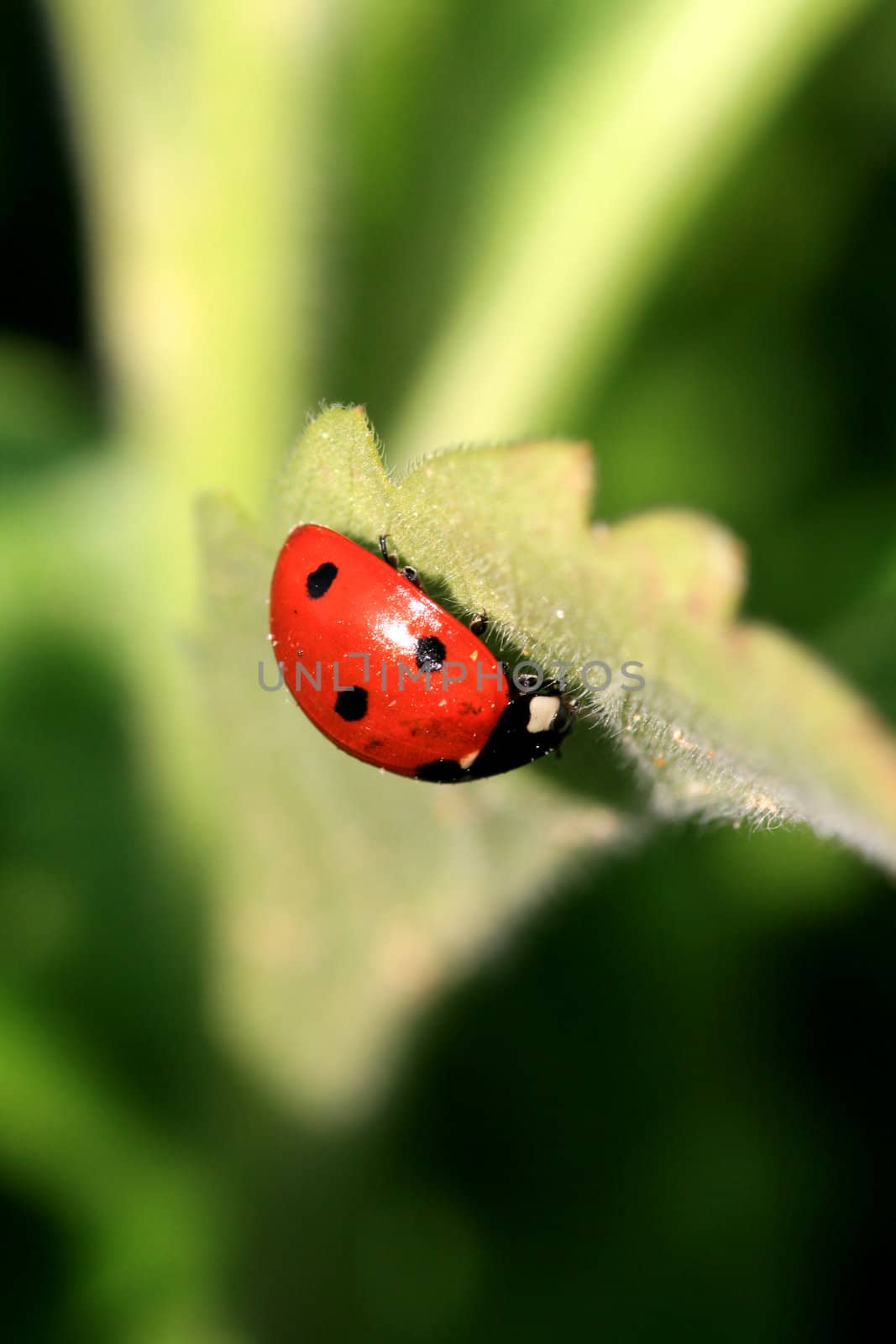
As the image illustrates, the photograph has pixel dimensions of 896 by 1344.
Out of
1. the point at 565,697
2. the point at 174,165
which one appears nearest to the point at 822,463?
the point at 174,165

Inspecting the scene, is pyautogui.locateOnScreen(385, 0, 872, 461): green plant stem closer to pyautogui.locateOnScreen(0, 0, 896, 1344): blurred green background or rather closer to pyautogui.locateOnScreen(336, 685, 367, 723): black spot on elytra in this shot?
pyautogui.locateOnScreen(0, 0, 896, 1344): blurred green background

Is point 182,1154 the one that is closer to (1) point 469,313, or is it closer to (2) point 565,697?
(2) point 565,697

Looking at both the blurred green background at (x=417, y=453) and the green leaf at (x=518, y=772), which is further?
the blurred green background at (x=417, y=453)

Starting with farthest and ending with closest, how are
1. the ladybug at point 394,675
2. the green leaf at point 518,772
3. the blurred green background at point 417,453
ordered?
the blurred green background at point 417,453 < the ladybug at point 394,675 < the green leaf at point 518,772

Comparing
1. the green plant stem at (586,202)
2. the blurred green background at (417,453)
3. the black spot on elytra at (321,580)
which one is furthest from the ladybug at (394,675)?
the green plant stem at (586,202)

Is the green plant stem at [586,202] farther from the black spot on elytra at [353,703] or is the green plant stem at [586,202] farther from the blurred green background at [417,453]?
the black spot on elytra at [353,703]

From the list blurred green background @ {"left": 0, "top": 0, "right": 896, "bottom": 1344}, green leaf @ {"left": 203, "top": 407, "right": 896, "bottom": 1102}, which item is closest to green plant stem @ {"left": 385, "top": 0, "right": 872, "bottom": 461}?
blurred green background @ {"left": 0, "top": 0, "right": 896, "bottom": 1344}

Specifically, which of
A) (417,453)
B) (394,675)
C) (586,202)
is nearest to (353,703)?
(394,675)

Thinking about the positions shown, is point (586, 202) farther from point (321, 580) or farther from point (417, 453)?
point (321, 580)
